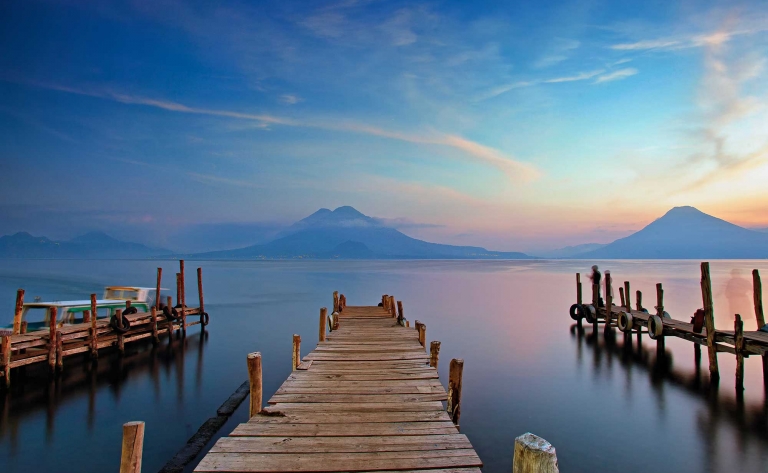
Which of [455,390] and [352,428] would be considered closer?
[352,428]

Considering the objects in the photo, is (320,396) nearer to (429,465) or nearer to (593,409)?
(429,465)

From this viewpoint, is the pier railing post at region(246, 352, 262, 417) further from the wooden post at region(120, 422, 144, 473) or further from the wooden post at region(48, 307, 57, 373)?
the wooden post at region(48, 307, 57, 373)

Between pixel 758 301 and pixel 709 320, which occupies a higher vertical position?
pixel 758 301

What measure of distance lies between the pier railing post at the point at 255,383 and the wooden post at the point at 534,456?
5729 mm

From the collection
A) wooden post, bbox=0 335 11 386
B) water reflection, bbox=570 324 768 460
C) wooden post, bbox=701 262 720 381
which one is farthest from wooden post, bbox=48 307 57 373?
wooden post, bbox=701 262 720 381

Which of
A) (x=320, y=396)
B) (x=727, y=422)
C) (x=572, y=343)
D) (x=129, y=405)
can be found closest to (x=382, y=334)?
(x=320, y=396)

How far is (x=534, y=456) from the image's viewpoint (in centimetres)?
343

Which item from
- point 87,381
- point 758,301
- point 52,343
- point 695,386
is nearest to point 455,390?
point 695,386

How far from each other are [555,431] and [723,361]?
12.9 meters

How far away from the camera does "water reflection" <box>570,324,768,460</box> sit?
37.6ft

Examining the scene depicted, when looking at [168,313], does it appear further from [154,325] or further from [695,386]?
[695,386]

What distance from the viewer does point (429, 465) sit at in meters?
5.39

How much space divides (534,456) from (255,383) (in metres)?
6.23

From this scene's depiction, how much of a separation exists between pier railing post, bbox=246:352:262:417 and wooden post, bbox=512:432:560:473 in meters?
5.73
